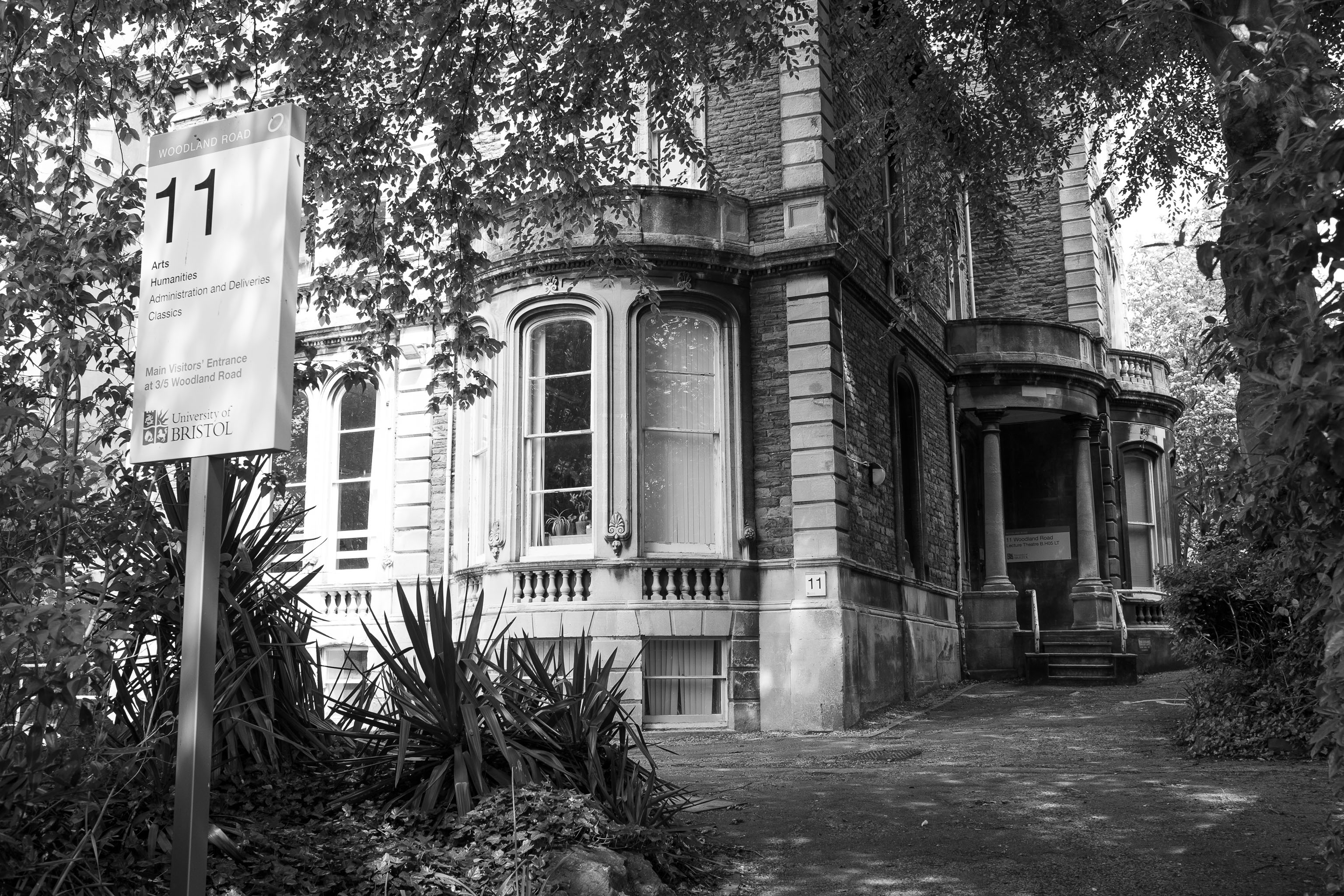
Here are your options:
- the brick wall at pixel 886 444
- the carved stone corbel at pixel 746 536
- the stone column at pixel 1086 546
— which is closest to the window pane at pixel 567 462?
the carved stone corbel at pixel 746 536

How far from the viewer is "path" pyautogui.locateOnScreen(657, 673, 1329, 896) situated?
6109mm

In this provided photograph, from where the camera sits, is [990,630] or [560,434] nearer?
[560,434]

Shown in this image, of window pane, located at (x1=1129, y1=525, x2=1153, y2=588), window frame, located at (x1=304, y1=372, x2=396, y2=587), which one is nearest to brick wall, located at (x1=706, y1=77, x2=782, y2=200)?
window frame, located at (x1=304, y1=372, x2=396, y2=587)

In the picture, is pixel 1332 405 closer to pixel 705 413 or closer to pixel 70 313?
pixel 70 313

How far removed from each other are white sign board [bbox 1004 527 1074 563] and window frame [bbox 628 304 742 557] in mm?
10535

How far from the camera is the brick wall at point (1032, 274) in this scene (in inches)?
971

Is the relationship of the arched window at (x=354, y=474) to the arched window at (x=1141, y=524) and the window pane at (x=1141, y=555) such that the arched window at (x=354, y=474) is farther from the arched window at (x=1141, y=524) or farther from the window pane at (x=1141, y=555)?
the window pane at (x=1141, y=555)

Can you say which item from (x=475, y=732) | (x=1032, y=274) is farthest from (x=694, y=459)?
(x=1032, y=274)

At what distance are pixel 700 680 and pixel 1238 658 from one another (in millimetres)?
6256

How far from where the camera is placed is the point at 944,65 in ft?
38.5

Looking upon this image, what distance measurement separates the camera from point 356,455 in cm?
1803

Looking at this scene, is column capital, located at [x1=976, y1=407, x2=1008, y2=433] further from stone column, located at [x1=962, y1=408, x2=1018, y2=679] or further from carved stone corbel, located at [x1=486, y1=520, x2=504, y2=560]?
carved stone corbel, located at [x1=486, y1=520, x2=504, y2=560]

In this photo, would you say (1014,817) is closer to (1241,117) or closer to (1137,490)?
(1241,117)

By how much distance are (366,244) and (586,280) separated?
469cm
